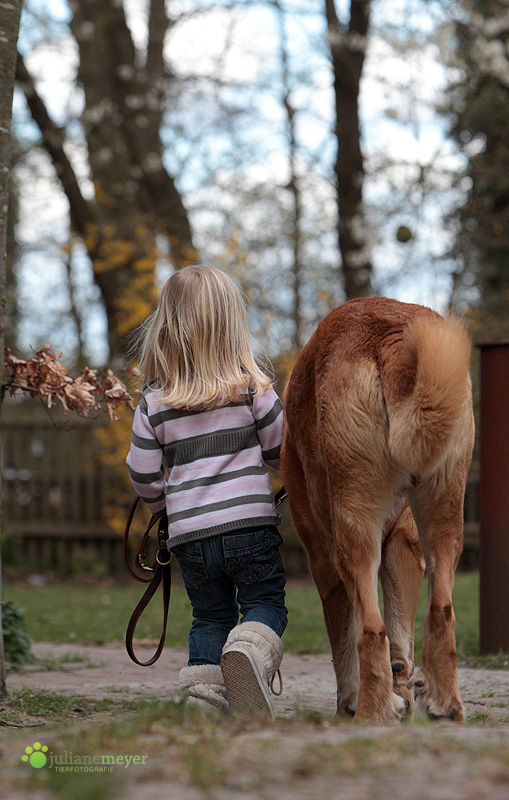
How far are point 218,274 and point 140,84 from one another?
10647 mm

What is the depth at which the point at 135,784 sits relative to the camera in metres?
1.77

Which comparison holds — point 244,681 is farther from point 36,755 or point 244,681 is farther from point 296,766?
point 296,766

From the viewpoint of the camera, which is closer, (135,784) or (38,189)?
(135,784)

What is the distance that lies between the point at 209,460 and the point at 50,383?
99 centimetres

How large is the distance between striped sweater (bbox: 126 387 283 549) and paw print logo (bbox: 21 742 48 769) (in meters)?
1.37

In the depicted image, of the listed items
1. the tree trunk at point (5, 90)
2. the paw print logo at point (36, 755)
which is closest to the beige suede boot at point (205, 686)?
the paw print logo at point (36, 755)

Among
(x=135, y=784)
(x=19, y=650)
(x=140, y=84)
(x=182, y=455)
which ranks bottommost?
(x=19, y=650)

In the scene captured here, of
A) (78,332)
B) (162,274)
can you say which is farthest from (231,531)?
(78,332)

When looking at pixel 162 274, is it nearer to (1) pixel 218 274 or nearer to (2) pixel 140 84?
(2) pixel 140 84

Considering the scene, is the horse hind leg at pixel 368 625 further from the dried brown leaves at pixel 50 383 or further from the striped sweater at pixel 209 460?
the dried brown leaves at pixel 50 383

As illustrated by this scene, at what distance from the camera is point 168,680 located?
4719mm

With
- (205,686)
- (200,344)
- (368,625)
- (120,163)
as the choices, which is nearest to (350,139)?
(120,163)

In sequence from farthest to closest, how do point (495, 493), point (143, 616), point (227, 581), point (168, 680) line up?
point (143, 616) → point (495, 493) → point (168, 680) → point (227, 581)

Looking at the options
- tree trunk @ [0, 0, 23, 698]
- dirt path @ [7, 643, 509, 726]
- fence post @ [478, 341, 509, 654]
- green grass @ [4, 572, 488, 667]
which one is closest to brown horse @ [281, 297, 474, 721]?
dirt path @ [7, 643, 509, 726]
